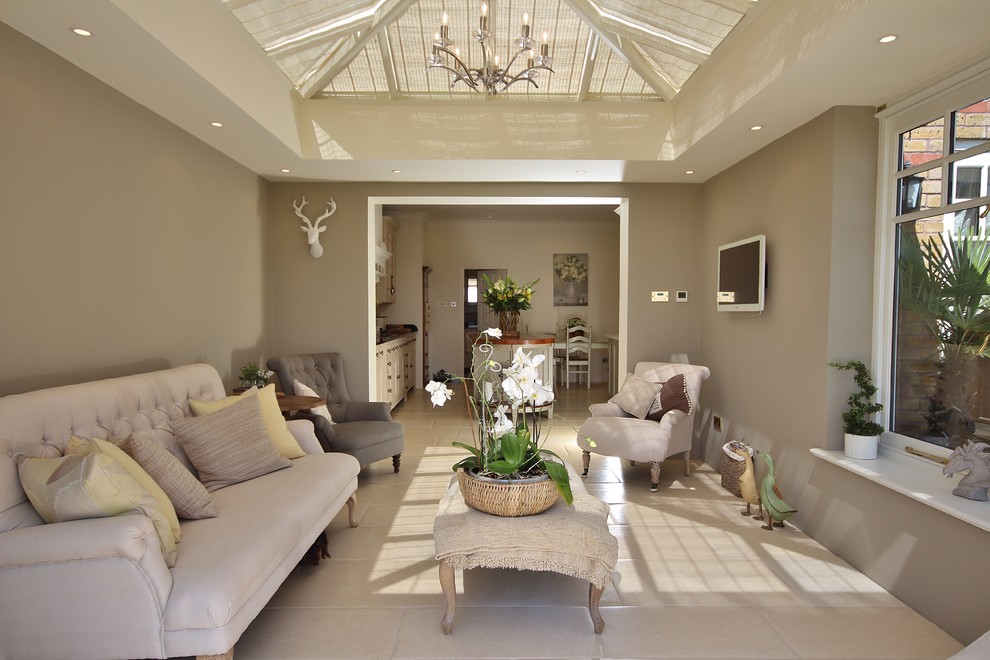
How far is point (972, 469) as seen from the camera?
7.89 ft

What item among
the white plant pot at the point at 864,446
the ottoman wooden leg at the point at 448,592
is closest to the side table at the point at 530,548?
the ottoman wooden leg at the point at 448,592

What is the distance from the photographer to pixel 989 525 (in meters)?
2.18

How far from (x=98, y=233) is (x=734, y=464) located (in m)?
4.06

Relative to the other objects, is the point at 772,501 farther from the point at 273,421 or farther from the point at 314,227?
the point at 314,227

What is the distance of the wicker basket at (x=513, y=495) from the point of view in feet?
7.88

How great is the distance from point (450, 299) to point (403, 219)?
5.27 ft

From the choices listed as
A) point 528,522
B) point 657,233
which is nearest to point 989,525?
point 528,522

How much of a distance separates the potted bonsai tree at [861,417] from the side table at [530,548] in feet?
5.20

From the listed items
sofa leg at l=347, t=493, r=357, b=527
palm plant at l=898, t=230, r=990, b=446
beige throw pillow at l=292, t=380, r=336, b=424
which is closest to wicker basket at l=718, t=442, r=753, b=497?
palm plant at l=898, t=230, r=990, b=446

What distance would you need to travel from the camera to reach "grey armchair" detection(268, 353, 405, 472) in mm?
4172

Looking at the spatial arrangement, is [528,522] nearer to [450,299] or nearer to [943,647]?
[943,647]

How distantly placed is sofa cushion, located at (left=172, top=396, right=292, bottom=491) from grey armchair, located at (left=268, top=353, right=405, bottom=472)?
1062 mm

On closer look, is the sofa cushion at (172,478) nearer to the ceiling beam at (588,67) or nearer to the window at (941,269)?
the window at (941,269)

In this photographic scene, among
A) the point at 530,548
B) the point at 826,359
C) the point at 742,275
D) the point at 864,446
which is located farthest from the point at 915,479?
the point at 742,275
